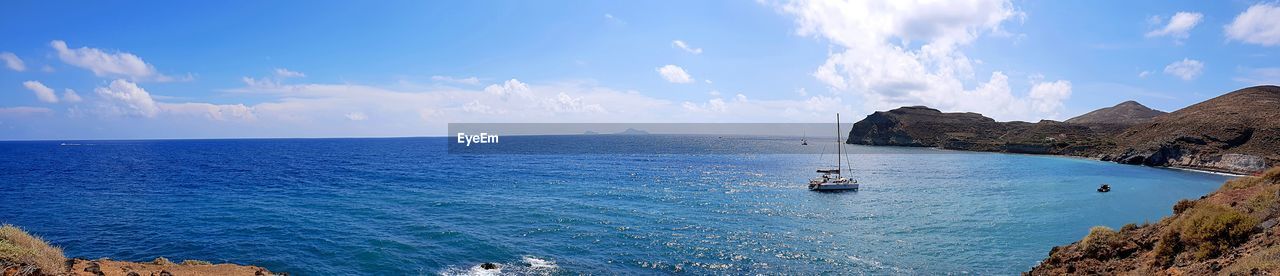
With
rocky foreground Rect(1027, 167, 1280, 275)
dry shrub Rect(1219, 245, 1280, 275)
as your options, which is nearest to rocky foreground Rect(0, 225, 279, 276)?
dry shrub Rect(1219, 245, 1280, 275)

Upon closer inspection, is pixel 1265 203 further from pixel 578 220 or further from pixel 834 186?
pixel 834 186

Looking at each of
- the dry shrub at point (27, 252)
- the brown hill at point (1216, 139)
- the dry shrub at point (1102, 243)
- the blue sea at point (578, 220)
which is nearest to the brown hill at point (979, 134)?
the brown hill at point (1216, 139)

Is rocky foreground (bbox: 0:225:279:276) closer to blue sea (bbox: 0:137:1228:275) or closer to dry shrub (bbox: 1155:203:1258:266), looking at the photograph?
blue sea (bbox: 0:137:1228:275)

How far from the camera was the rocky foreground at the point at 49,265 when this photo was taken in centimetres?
1541

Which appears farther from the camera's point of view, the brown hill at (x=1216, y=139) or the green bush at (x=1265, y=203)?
the brown hill at (x=1216, y=139)

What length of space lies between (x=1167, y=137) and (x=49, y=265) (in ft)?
413

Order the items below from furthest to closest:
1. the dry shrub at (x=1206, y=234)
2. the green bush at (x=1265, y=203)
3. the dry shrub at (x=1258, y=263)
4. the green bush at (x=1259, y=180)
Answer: the green bush at (x=1259, y=180)
the green bush at (x=1265, y=203)
the dry shrub at (x=1206, y=234)
the dry shrub at (x=1258, y=263)

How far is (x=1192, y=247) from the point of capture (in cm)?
1670

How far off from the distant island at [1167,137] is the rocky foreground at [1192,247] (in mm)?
A: 72654

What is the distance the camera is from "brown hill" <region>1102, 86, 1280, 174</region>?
74.8 meters

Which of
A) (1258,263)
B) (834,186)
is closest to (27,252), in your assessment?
(1258,263)

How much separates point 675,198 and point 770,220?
12.1 metres

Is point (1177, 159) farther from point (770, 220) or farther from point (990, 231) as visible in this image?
point (770, 220)

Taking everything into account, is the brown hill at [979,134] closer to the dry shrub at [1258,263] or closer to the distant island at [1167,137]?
the distant island at [1167,137]
